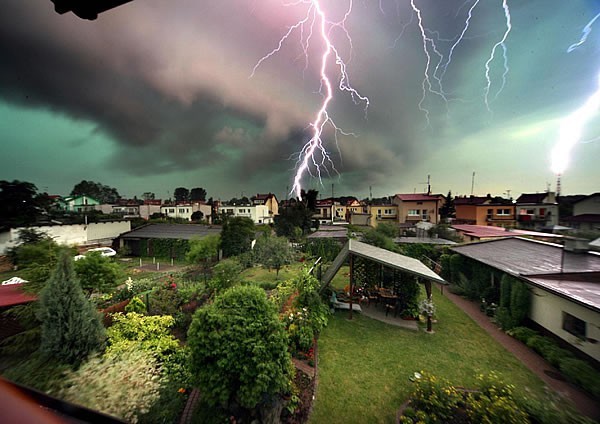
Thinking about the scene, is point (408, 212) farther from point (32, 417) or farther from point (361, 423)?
point (32, 417)

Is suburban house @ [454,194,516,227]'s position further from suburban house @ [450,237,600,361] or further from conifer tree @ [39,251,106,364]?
conifer tree @ [39,251,106,364]

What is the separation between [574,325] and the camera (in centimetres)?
600

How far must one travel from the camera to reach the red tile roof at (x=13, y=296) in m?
5.51

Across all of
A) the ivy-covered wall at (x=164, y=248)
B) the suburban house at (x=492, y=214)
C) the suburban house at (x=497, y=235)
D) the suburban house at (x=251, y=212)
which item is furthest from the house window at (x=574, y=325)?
the suburban house at (x=251, y=212)

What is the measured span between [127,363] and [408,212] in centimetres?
3514

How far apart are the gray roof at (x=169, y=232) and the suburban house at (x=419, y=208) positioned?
26438mm

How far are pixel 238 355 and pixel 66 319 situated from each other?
3.55 meters

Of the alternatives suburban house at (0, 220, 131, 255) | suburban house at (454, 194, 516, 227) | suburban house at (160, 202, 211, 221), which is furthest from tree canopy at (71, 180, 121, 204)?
suburban house at (454, 194, 516, 227)

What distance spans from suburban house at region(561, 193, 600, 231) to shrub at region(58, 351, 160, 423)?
32366mm

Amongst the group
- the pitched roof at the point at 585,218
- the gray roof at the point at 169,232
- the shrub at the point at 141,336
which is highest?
the pitched roof at the point at 585,218

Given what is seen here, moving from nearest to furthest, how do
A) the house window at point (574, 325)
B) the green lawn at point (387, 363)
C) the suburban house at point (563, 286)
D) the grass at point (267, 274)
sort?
the green lawn at point (387, 363)
the suburban house at point (563, 286)
the house window at point (574, 325)
the grass at point (267, 274)

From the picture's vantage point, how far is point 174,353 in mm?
5121

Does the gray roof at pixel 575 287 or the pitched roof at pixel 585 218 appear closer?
the gray roof at pixel 575 287

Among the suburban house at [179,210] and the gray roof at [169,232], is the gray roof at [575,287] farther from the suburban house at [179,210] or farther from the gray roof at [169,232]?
the suburban house at [179,210]
